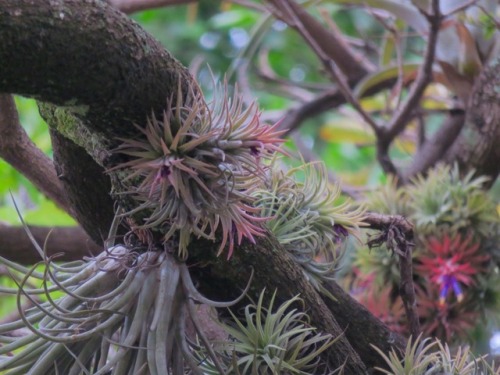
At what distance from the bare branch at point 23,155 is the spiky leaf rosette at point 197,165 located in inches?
14.0

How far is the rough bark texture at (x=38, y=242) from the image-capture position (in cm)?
100

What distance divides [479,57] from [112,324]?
86cm

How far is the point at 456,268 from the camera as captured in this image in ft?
3.24

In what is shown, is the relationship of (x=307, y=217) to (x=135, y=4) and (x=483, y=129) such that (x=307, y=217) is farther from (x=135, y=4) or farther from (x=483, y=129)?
(x=135, y=4)

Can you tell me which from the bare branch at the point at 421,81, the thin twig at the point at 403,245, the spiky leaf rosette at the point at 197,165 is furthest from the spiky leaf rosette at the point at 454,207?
the spiky leaf rosette at the point at 197,165

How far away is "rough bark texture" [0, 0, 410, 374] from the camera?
0.43 m

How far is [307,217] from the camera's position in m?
0.69

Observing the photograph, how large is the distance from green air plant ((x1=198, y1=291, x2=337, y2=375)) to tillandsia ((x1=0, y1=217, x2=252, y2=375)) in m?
0.02

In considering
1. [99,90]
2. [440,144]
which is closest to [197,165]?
[99,90]

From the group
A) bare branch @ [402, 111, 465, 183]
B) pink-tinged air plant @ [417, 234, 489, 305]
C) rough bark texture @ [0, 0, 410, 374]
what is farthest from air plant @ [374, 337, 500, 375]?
bare branch @ [402, 111, 465, 183]

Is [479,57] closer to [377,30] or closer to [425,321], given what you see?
[425,321]

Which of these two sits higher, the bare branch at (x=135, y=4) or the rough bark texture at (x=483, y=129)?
the bare branch at (x=135, y=4)

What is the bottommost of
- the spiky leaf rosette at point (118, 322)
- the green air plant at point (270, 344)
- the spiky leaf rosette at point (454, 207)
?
the spiky leaf rosette at point (454, 207)

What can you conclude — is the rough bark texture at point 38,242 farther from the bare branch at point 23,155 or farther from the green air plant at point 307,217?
the green air plant at point 307,217
